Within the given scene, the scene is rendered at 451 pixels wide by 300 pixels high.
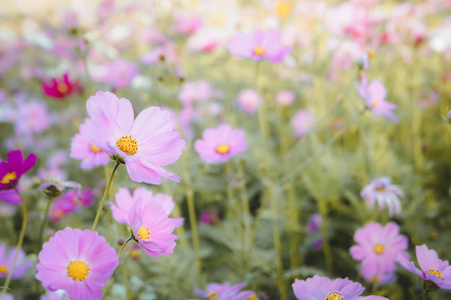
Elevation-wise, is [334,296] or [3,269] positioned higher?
[3,269]

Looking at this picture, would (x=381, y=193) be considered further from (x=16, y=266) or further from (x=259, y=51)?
(x=16, y=266)

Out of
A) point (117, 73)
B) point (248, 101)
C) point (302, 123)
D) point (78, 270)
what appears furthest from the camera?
point (248, 101)

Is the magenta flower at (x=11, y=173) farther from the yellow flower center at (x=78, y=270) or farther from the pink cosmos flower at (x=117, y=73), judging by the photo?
the pink cosmos flower at (x=117, y=73)

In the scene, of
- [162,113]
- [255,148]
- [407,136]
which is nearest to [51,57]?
[255,148]

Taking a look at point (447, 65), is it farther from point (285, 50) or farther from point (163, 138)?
point (163, 138)

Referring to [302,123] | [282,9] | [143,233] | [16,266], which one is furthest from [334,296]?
[282,9]

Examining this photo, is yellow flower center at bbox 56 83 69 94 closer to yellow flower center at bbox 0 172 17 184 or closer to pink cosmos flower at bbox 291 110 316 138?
yellow flower center at bbox 0 172 17 184

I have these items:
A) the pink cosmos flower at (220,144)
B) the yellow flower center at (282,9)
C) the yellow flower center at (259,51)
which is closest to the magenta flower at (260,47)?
the yellow flower center at (259,51)
